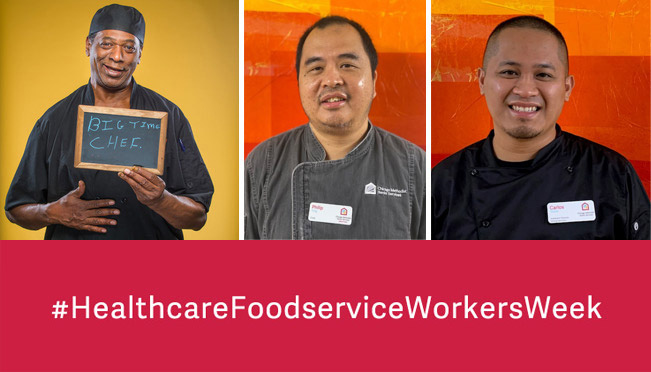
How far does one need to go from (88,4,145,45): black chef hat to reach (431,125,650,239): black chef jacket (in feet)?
5.98

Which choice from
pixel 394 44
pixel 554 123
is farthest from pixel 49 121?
pixel 554 123

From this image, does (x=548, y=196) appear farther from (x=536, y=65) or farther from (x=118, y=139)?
(x=118, y=139)

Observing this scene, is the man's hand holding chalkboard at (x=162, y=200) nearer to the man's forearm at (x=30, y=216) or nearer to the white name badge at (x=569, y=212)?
the man's forearm at (x=30, y=216)

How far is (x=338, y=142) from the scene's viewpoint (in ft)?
12.4

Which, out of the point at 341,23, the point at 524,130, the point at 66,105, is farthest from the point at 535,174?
the point at 66,105

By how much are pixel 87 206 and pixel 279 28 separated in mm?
1332

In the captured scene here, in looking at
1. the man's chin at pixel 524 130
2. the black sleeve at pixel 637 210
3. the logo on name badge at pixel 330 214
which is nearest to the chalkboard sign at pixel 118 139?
the logo on name badge at pixel 330 214

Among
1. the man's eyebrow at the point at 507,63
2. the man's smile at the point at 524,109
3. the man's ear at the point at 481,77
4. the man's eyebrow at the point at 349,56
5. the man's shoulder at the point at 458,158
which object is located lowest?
the man's shoulder at the point at 458,158

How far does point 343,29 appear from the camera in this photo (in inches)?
148

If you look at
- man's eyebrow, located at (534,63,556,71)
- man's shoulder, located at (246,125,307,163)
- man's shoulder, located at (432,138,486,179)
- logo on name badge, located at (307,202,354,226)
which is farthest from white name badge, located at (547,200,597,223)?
man's shoulder, located at (246,125,307,163)

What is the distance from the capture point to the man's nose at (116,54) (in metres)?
3.72

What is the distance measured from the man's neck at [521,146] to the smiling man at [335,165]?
1.40 feet

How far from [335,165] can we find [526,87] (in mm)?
1025

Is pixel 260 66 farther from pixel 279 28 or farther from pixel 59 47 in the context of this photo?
pixel 59 47
